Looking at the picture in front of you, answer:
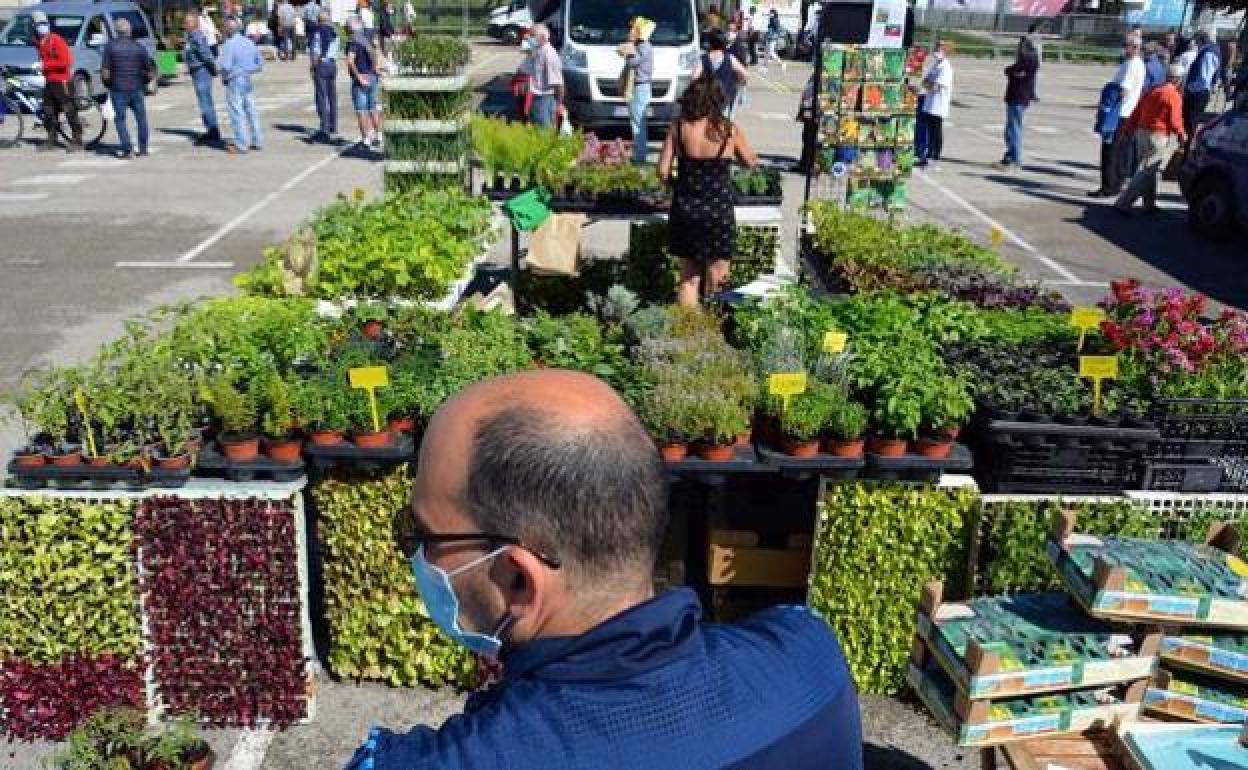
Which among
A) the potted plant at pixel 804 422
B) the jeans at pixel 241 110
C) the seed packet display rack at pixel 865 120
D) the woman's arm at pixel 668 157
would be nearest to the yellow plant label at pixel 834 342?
the potted plant at pixel 804 422

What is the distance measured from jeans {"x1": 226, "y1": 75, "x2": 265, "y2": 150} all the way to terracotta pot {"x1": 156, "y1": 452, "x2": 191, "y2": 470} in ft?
39.7

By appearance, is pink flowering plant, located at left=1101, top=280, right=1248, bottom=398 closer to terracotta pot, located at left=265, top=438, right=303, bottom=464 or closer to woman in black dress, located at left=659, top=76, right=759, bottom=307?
woman in black dress, located at left=659, top=76, right=759, bottom=307

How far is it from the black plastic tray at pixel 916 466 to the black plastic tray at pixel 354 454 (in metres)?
1.76

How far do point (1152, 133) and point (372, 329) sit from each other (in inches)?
433

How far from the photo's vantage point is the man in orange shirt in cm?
1240

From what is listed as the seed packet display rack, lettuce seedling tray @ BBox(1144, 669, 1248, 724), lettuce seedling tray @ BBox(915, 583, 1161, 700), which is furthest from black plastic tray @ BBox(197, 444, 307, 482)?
the seed packet display rack

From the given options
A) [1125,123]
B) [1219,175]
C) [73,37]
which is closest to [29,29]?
[73,37]

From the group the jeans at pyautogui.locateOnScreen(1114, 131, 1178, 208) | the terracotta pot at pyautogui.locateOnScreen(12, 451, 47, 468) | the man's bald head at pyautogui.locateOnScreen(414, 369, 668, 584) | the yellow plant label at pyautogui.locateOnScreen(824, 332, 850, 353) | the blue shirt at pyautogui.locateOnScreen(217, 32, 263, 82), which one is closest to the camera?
the man's bald head at pyautogui.locateOnScreen(414, 369, 668, 584)

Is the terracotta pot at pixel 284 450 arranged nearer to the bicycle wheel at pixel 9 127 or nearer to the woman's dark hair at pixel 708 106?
the woman's dark hair at pixel 708 106

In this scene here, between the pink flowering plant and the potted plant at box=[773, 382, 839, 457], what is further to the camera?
the pink flowering plant

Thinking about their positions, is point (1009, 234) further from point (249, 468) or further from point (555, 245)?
point (249, 468)

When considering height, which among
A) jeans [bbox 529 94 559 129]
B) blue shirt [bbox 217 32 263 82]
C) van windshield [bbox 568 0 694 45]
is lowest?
jeans [bbox 529 94 559 129]

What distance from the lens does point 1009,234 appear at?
39.7 ft

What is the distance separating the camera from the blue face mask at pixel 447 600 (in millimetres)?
1525
